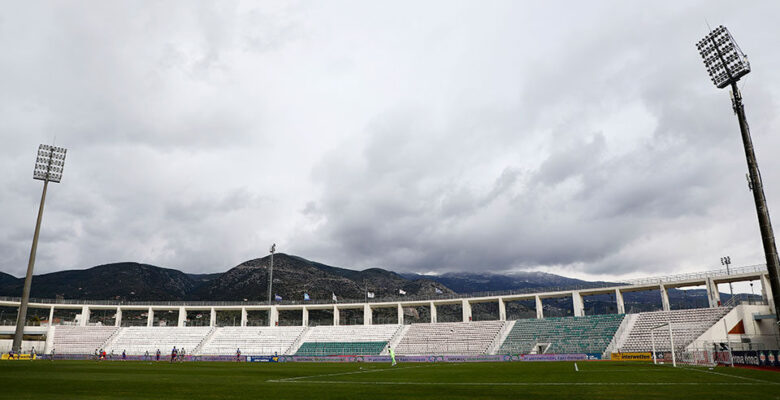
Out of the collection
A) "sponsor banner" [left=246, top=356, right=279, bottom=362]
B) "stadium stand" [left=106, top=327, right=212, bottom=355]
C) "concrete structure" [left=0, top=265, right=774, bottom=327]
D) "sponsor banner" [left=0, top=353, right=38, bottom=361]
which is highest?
"concrete structure" [left=0, top=265, right=774, bottom=327]

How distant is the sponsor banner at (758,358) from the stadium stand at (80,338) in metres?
Result: 86.6

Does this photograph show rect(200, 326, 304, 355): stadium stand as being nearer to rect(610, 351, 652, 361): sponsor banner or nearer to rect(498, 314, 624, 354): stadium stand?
rect(498, 314, 624, 354): stadium stand


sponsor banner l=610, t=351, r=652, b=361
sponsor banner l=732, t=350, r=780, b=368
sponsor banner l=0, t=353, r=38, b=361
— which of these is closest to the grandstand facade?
sponsor banner l=610, t=351, r=652, b=361

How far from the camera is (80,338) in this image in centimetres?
8181

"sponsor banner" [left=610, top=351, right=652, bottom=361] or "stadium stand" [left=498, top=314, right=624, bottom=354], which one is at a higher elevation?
"stadium stand" [left=498, top=314, right=624, bottom=354]

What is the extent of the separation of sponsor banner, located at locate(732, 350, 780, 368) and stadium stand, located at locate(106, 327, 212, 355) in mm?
74674

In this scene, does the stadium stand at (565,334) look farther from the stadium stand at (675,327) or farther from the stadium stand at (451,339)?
the stadium stand at (451,339)

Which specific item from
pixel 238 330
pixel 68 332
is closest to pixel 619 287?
pixel 238 330

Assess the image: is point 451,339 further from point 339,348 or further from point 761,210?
point 761,210

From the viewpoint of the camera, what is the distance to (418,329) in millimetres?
77250

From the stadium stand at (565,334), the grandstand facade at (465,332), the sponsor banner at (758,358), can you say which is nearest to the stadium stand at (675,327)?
the grandstand facade at (465,332)

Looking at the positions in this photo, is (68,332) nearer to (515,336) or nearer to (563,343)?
(515,336)

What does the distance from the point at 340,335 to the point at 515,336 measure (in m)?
29.3

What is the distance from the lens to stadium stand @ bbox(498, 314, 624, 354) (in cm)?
6044
